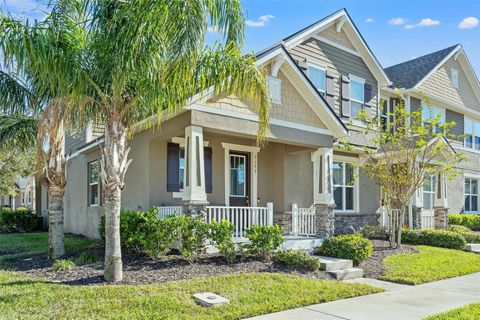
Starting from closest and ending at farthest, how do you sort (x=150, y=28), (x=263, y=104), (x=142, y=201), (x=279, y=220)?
(x=150, y=28), (x=263, y=104), (x=142, y=201), (x=279, y=220)

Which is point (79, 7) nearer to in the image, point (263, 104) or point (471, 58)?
point (263, 104)

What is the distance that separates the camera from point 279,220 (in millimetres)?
14172

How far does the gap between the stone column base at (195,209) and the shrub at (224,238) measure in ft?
2.14

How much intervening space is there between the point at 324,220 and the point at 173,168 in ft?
15.5

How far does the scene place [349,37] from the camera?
1739 cm

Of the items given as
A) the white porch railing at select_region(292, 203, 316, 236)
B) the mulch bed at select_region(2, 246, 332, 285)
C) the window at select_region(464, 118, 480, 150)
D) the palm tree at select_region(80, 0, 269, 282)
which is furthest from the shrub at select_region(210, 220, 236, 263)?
the window at select_region(464, 118, 480, 150)

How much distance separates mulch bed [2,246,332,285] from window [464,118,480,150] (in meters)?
16.7

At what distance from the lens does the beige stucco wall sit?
20.4m

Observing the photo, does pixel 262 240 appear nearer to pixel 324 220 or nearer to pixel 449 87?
pixel 324 220

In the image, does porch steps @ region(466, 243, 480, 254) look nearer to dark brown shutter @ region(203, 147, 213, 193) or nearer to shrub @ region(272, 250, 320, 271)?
shrub @ region(272, 250, 320, 271)

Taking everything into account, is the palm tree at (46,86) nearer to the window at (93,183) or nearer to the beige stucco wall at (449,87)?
the window at (93,183)

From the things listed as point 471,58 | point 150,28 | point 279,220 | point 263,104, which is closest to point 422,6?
point 263,104

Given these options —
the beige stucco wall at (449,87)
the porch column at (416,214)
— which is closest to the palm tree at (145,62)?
the porch column at (416,214)

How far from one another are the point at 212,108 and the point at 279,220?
5.41 m
